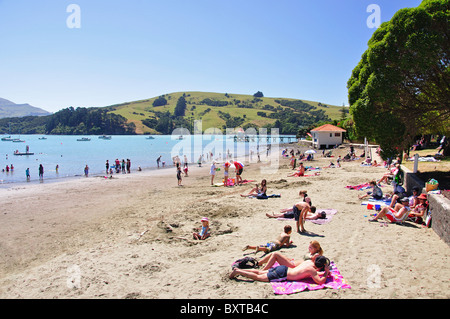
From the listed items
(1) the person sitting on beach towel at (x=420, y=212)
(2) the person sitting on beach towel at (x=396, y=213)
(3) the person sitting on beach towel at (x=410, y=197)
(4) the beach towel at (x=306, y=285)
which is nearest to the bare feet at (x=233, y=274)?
(4) the beach towel at (x=306, y=285)

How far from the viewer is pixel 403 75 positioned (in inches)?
446

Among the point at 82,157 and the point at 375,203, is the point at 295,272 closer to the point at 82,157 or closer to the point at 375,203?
the point at 375,203

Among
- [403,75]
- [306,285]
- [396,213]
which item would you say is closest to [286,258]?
[306,285]

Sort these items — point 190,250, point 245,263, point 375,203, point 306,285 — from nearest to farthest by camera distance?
1. point 306,285
2. point 245,263
3. point 190,250
4. point 375,203

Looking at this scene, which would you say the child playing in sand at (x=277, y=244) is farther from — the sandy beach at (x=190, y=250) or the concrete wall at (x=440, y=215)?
the concrete wall at (x=440, y=215)

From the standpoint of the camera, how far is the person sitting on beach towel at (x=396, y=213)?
9.03 meters

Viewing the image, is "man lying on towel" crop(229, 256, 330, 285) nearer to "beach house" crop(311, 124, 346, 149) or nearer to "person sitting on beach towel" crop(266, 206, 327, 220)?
"person sitting on beach towel" crop(266, 206, 327, 220)

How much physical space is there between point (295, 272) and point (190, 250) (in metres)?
3.35

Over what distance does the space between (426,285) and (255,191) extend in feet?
32.2

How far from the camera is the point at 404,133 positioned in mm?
12172

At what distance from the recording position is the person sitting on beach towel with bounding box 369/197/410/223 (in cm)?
903

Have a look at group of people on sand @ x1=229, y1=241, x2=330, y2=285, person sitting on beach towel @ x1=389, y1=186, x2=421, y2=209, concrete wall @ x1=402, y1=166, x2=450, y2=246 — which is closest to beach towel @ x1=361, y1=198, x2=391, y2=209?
person sitting on beach towel @ x1=389, y1=186, x2=421, y2=209
